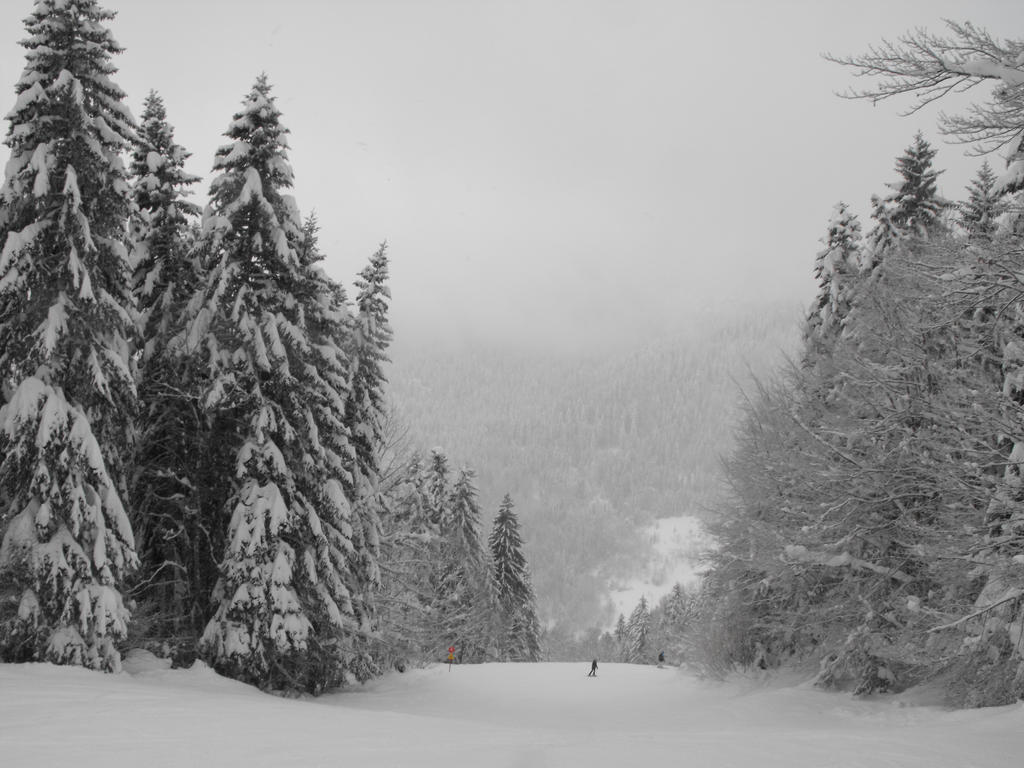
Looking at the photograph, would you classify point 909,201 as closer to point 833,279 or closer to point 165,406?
point 833,279

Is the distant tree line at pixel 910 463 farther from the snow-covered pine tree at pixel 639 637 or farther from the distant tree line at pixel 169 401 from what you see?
the snow-covered pine tree at pixel 639 637

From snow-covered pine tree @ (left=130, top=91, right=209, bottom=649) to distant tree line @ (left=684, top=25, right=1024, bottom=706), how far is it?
46.9 ft

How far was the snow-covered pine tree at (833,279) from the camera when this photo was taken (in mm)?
23781

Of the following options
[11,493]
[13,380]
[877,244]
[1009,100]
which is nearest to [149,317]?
[13,380]

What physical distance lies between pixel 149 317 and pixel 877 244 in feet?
72.4

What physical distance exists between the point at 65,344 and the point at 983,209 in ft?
64.4

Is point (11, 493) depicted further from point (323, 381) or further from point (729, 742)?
point (729, 742)

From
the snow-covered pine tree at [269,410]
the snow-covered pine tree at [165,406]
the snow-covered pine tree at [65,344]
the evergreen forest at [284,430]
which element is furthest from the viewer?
the snow-covered pine tree at [165,406]

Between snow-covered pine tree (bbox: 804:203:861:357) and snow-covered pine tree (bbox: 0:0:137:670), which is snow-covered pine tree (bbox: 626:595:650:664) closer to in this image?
snow-covered pine tree (bbox: 804:203:861:357)

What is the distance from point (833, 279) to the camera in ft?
81.3

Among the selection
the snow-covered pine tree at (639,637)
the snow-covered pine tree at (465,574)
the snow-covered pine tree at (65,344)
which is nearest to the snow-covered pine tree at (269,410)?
the snow-covered pine tree at (65,344)

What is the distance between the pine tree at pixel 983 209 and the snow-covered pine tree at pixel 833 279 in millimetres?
4140

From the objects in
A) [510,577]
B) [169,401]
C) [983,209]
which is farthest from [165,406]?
[510,577]

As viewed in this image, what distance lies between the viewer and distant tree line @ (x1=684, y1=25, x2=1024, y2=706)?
8.45 metres
